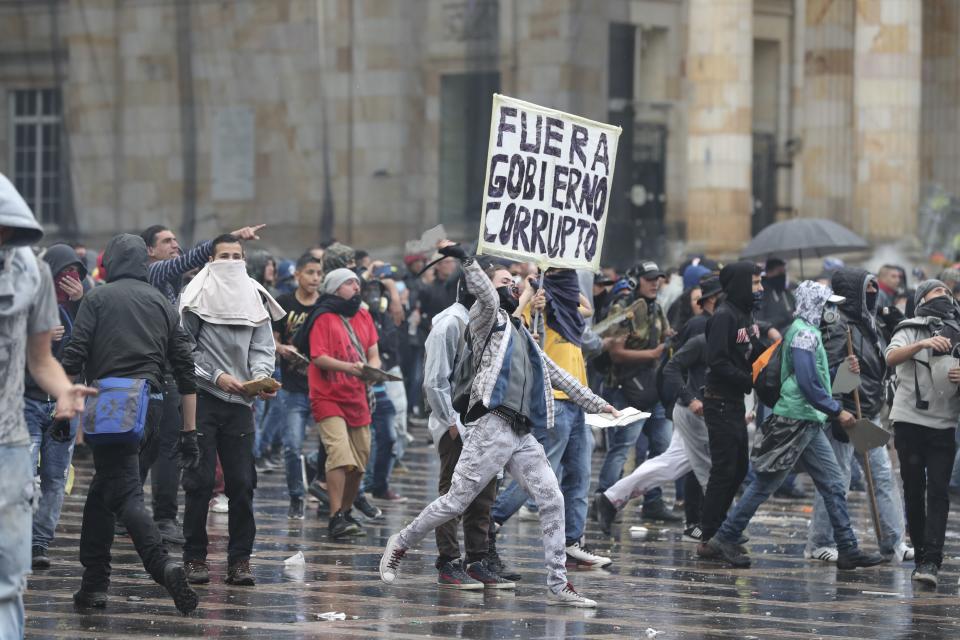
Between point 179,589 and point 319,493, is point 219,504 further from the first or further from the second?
point 179,589

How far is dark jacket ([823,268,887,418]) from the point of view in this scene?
1205 cm

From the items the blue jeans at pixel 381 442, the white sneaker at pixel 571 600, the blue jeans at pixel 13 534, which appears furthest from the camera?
the blue jeans at pixel 381 442

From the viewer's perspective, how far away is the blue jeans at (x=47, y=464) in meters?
10.7

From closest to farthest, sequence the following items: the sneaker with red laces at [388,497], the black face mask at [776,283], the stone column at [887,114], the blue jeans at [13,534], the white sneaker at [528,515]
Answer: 1. the blue jeans at [13,534]
2. the white sneaker at [528,515]
3. the sneaker with red laces at [388,497]
4. the black face mask at [776,283]
5. the stone column at [887,114]

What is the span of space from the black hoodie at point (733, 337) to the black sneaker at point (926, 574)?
4.93ft

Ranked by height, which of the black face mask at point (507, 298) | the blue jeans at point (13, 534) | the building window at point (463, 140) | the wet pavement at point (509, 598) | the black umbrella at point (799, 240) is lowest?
the wet pavement at point (509, 598)

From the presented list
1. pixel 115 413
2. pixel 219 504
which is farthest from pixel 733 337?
pixel 115 413

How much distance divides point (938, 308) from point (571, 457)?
2.24 m

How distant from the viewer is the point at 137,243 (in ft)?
31.2

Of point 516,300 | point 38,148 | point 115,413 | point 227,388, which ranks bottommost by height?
point 115,413

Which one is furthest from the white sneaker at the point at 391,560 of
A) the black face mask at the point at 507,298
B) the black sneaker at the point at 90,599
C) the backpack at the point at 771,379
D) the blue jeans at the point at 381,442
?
the blue jeans at the point at 381,442

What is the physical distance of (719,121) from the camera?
94.4ft

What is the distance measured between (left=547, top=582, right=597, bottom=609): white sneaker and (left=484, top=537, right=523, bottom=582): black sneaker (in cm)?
78

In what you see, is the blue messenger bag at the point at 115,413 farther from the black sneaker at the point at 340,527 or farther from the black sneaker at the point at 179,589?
the black sneaker at the point at 340,527
